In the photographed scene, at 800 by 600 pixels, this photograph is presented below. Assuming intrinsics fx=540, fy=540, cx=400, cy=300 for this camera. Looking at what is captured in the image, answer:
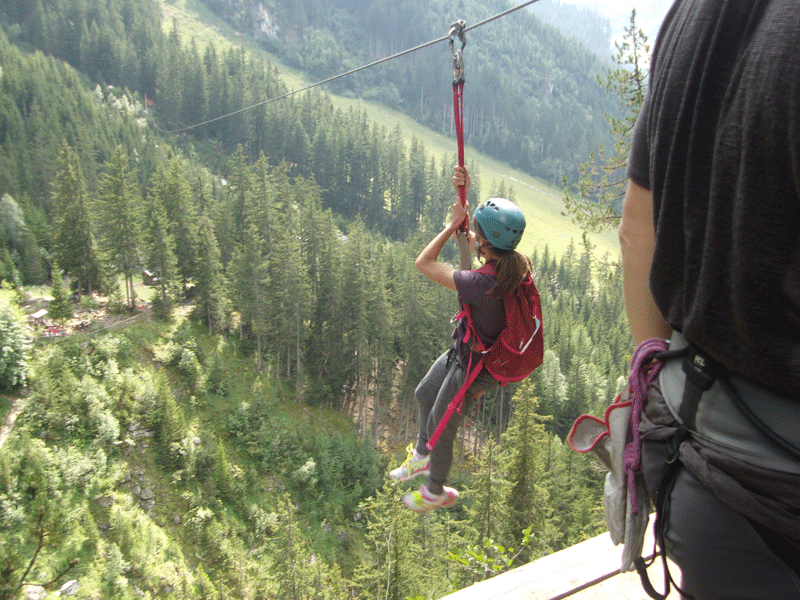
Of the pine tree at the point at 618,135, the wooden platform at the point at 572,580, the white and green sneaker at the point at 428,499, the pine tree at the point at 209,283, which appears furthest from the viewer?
the pine tree at the point at 209,283

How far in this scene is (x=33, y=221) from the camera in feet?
149

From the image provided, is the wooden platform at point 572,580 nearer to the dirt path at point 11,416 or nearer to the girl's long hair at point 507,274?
the girl's long hair at point 507,274

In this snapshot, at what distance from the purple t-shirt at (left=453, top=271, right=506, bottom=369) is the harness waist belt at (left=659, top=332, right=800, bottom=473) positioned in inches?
106

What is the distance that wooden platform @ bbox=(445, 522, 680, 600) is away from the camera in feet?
12.0

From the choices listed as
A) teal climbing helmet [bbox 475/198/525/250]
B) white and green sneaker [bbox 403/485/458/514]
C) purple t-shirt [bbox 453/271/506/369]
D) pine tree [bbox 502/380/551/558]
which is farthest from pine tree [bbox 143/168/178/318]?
teal climbing helmet [bbox 475/198/525/250]

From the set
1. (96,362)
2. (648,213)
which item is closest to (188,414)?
(96,362)

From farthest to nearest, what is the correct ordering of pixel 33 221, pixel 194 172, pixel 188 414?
pixel 194 172
pixel 33 221
pixel 188 414

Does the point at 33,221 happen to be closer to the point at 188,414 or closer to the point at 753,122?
the point at 188,414

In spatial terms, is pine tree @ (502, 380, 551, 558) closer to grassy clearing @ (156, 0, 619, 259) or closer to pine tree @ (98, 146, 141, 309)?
pine tree @ (98, 146, 141, 309)

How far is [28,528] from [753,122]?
94.5ft

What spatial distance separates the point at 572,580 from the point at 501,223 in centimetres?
263

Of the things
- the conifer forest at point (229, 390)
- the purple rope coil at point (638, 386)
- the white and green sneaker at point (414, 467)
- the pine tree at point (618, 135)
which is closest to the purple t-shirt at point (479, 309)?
the white and green sneaker at point (414, 467)

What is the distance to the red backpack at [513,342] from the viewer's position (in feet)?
14.6

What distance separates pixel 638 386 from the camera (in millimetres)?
1837
